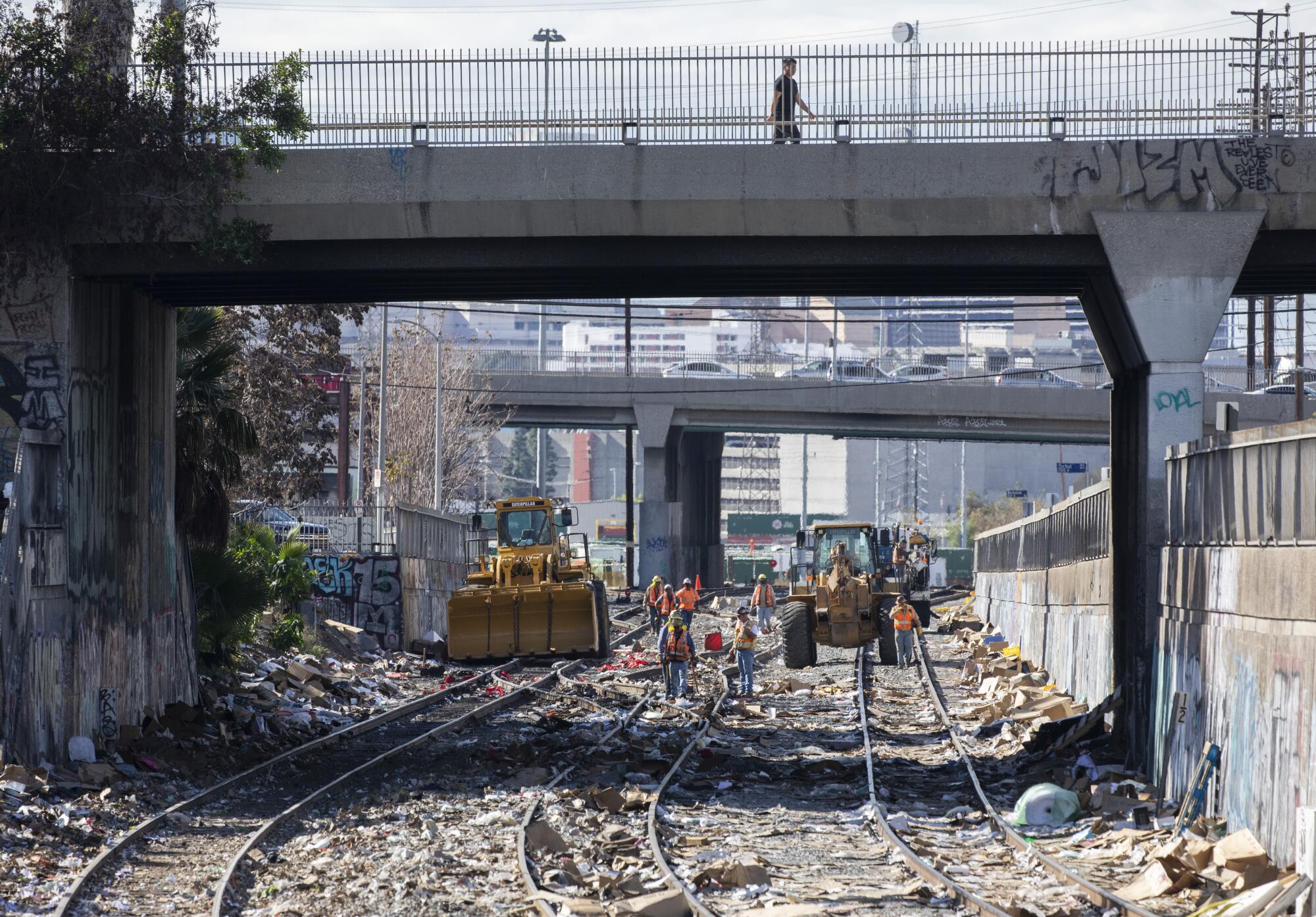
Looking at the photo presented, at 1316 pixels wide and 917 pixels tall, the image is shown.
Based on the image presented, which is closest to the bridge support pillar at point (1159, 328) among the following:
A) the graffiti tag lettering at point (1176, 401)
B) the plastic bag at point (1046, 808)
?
the graffiti tag lettering at point (1176, 401)

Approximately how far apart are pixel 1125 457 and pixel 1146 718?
3830 mm

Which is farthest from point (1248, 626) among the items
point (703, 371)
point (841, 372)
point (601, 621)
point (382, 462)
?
point (703, 371)

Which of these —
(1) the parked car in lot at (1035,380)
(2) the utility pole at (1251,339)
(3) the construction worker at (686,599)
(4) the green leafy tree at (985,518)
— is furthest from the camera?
(4) the green leafy tree at (985,518)

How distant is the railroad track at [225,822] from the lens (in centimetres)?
1166

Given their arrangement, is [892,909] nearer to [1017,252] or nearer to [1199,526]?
[1199,526]

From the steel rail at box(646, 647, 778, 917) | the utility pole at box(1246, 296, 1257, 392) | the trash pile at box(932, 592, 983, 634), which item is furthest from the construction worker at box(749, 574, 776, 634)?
the utility pole at box(1246, 296, 1257, 392)

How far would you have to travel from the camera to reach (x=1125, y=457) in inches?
769

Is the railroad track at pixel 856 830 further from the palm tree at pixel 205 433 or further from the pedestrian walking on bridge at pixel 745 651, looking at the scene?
the palm tree at pixel 205 433

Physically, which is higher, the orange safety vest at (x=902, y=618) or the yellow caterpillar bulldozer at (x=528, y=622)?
the yellow caterpillar bulldozer at (x=528, y=622)

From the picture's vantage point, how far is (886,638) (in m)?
32.6

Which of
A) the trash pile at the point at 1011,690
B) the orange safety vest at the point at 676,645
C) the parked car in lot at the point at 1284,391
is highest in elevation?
the parked car in lot at the point at 1284,391

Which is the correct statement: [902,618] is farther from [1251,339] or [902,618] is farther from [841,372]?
[841,372]

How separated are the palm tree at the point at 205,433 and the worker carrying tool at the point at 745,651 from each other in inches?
330

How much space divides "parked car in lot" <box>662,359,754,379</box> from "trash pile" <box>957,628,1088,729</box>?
28.0 m
